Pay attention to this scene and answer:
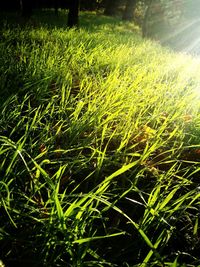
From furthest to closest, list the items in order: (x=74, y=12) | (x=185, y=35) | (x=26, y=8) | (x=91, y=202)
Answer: (x=185, y=35)
(x=26, y=8)
(x=74, y=12)
(x=91, y=202)

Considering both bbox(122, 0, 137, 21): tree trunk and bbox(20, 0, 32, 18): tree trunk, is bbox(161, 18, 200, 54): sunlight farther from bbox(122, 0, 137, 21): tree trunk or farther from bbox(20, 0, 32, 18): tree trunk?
bbox(20, 0, 32, 18): tree trunk

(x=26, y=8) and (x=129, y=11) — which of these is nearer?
(x=26, y=8)

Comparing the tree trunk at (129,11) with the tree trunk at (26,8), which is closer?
the tree trunk at (26,8)

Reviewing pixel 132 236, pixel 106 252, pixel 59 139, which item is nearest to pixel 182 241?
pixel 132 236

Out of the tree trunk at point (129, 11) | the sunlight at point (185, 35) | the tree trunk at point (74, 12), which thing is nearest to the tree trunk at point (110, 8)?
the tree trunk at point (129, 11)

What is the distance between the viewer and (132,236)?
102 centimetres

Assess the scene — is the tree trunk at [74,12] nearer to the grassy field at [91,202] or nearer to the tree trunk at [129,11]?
the grassy field at [91,202]

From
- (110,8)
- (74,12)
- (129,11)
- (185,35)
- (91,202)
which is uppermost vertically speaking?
(110,8)

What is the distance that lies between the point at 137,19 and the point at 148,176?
2276cm

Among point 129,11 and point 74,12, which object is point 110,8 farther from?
point 74,12

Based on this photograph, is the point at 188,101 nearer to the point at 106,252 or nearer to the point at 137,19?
the point at 106,252

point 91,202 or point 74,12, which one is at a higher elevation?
point 74,12

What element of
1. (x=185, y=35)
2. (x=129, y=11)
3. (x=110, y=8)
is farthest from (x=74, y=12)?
(x=185, y=35)

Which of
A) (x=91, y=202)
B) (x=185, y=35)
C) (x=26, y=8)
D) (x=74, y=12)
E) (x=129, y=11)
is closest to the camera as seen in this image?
(x=91, y=202)
